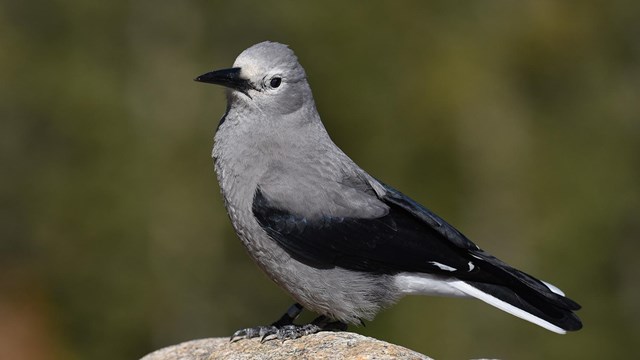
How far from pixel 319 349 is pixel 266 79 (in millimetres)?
1633

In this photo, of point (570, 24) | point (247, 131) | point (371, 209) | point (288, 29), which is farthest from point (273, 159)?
point (570, 24)

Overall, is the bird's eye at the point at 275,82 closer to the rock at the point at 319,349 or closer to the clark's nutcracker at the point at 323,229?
the clark's nutcracker at the point at 323,229

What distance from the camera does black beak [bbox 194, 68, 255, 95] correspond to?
602cm

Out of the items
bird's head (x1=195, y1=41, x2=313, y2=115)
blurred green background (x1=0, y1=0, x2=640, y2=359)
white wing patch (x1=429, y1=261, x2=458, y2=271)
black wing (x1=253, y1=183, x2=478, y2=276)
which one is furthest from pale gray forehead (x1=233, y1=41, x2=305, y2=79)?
blurred green background (x1=0, y1=0, x2=640, y2=359)

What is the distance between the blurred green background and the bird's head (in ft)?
21.2

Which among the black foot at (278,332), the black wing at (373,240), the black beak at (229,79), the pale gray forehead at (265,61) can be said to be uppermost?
the pale gray forehead at (265,61)

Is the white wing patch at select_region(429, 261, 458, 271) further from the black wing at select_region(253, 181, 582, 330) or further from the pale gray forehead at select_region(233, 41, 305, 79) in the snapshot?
the pale gray forehead at select_region(233, 41, 305, 79)

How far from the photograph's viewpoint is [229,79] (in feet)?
20.0

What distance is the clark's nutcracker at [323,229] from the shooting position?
5.96 m

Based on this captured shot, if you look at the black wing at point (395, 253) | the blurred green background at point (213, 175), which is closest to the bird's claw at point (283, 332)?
the black wing at point (395, 253)

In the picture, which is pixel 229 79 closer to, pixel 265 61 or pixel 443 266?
pixel 265 61

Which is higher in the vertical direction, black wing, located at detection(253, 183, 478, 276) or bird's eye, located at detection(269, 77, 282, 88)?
bird's eye, located at detection(269, 77, 282, 88)

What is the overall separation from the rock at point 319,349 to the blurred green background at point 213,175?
6519mm

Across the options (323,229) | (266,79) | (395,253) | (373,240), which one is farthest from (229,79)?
(395,253)
